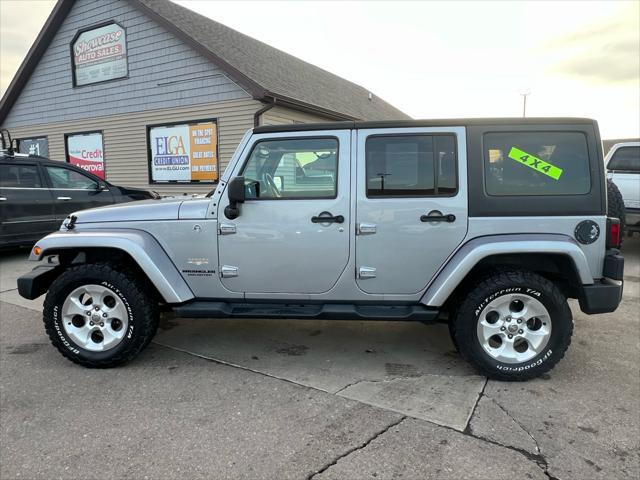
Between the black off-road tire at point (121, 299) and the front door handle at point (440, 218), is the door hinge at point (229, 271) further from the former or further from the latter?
the front door handle at point (440, 218)

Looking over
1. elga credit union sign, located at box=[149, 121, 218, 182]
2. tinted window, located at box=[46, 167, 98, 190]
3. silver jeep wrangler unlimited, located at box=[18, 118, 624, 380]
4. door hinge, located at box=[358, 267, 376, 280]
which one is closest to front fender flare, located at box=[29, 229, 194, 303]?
silver jeep wrangler unlimited, located at box=[18, 118, 624, 380]

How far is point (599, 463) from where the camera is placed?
7.85ft

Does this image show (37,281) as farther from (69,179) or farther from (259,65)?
(259,65)

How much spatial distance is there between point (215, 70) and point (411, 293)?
9.12 m

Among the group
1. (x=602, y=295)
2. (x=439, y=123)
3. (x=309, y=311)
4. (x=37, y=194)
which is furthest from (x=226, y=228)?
(x=37, y=194)

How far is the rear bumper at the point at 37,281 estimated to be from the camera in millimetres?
3545

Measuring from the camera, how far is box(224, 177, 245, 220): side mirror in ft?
10.6

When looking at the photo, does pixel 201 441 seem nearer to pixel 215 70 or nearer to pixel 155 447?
pixel 155 447

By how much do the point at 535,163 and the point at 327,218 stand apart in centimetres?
157

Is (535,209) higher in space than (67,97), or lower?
lower

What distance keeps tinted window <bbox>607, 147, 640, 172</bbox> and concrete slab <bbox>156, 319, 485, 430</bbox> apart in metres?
6.29

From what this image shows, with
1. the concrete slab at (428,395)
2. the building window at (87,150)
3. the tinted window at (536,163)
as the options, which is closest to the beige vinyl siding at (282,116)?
the building window at (87,150)

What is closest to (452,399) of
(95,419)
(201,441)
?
(201,441)

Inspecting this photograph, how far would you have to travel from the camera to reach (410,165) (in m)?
3.32
